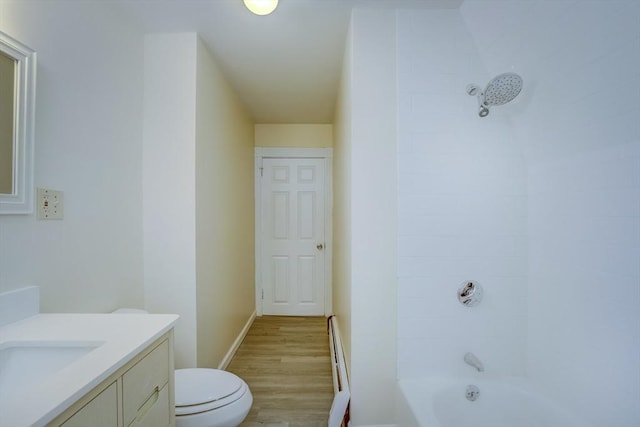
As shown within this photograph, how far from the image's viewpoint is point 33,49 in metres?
0.95

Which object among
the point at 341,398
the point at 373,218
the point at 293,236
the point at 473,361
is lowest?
the point at 341,398

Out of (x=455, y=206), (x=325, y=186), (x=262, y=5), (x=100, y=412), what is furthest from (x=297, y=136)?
(x=100, y=412)

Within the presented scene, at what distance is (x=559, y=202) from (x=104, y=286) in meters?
2.24

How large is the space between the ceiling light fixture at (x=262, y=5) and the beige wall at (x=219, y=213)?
0.50 meters

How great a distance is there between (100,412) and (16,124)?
97 cm

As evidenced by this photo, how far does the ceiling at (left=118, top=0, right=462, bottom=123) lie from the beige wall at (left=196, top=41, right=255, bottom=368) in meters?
0.15

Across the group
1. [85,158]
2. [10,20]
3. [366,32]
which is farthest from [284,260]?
[10,20]

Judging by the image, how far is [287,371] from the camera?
1.99 m

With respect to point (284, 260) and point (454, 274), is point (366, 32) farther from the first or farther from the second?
point (284, 260)

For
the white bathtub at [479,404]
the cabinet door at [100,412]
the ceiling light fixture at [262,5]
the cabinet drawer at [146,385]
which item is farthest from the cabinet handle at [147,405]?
the ceiling light fixture at [262,5]

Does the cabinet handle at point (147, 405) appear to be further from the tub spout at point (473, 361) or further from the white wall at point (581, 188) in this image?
the white wall at point (581, 188)

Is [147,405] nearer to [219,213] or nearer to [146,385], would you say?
[146,385]

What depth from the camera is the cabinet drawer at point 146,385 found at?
679mm

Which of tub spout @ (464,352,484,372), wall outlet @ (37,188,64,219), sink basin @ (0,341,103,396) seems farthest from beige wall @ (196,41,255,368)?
tub spout @ (464,352,484,372)
